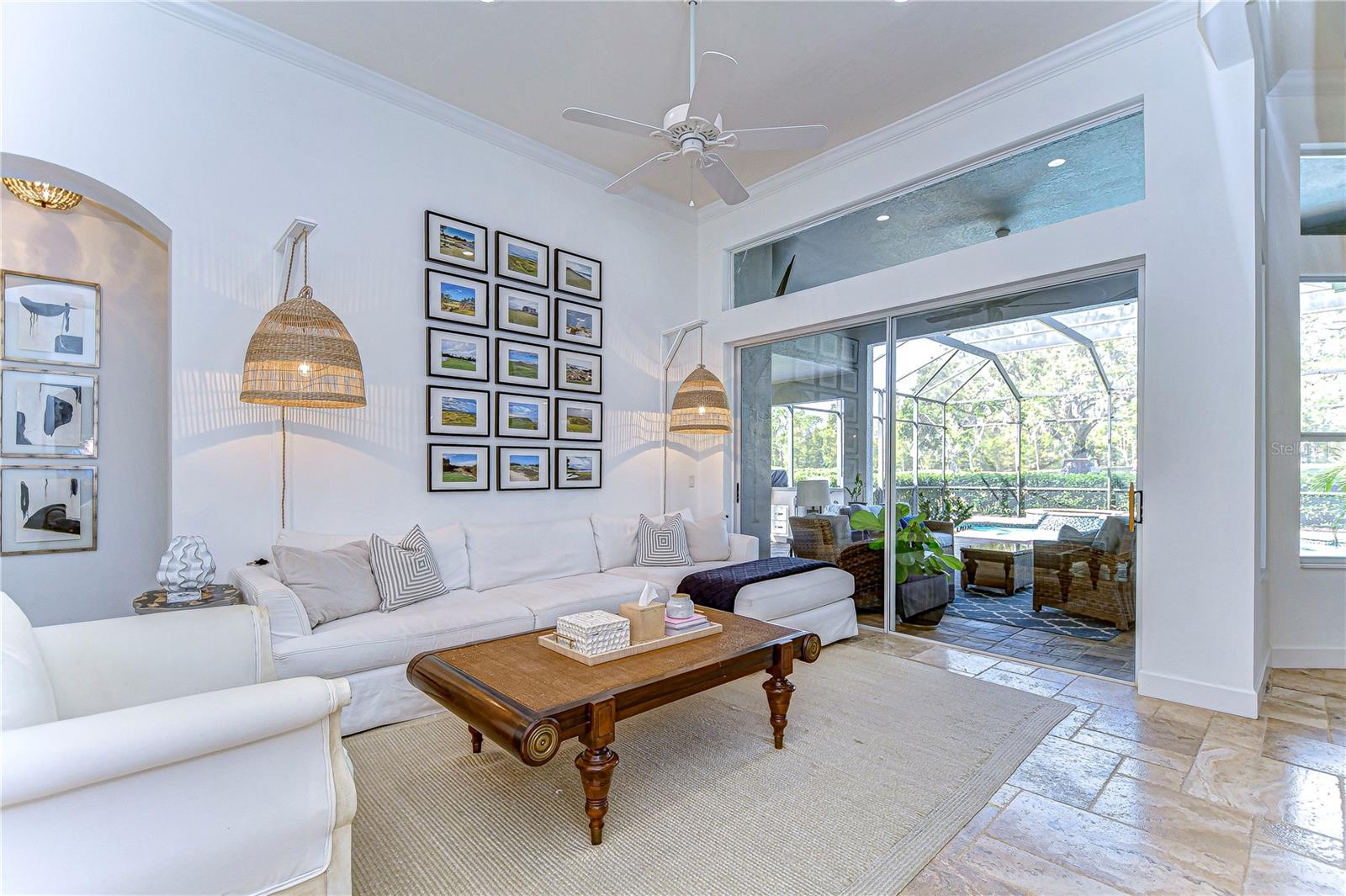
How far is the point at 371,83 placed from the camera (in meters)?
3.79

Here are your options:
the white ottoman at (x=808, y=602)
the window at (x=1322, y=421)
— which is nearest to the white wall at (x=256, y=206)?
the white ottoman at (x=808, y=602)

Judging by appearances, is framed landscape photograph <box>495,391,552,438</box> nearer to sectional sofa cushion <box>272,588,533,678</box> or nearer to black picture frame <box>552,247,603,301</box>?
black picture frame <box>552,247,603,301</box>

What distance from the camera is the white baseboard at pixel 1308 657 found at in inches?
152

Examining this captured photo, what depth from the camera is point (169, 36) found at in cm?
313

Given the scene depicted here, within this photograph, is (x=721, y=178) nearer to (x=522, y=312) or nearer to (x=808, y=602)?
(x=522, y=312)

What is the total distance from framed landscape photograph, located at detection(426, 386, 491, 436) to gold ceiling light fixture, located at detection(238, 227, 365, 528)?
35.0 inches

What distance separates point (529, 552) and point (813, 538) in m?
2.26

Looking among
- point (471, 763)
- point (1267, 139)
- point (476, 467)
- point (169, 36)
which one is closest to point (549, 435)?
point (476, 467)

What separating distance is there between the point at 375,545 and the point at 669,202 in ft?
12.8

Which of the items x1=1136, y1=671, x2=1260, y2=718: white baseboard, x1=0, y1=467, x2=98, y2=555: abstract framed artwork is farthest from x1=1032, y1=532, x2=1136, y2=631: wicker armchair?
x1=0, y1=467, x2=98, y2=555: abstract framed artwork

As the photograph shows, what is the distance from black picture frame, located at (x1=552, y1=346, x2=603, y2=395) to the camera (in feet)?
15.5

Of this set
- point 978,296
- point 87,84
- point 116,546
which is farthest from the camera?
point 978,296

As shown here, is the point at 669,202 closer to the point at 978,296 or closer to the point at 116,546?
the point at 978,296

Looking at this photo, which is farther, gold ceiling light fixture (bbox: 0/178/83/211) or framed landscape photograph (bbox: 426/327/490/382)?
framed landscape photograph (bbox: 426/327/490/382)
